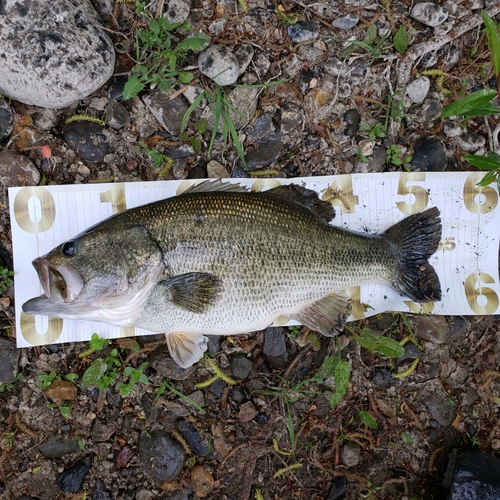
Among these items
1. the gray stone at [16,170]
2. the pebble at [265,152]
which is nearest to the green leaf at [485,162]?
the pebble at [265,152]

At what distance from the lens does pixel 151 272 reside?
2916 mm

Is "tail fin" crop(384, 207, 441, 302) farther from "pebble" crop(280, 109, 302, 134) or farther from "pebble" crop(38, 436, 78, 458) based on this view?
"pebble" crop(38, 436, 78, 458)

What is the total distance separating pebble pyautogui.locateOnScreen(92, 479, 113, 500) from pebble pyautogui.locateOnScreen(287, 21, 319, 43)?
161 inches

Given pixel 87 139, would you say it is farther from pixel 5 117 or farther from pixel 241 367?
pixel 241 367

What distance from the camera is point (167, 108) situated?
3510 millimetres

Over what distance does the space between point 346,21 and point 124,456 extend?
4137mm

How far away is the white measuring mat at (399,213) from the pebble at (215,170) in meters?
0.15

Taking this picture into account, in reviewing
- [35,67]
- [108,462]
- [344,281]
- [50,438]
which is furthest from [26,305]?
[344,281]

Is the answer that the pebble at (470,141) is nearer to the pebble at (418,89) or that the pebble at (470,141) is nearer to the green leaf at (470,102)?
the pebble at (418,89)

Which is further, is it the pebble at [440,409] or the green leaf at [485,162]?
the pebble at [440,409]

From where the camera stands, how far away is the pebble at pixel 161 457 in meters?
3.43

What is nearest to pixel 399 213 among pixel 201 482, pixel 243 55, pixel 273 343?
pixel 273 343

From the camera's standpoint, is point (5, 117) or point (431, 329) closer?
point (5, 117)

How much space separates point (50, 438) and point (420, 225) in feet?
11.7
